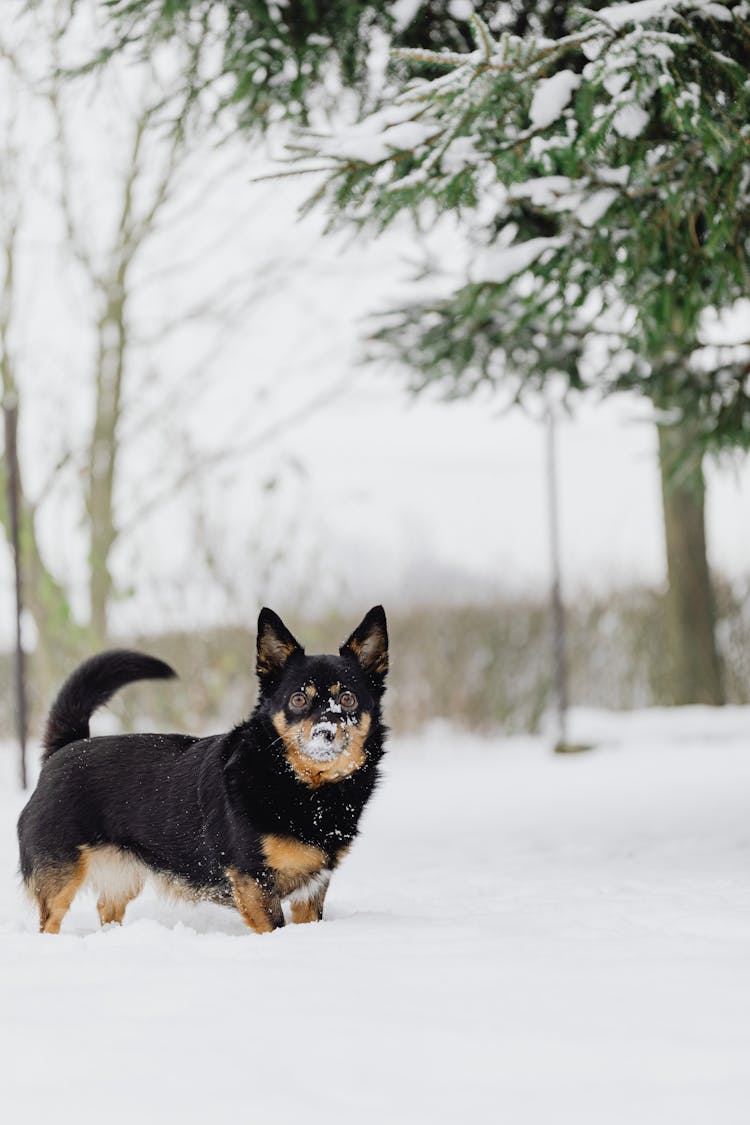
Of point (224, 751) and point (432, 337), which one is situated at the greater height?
point (432, 337)

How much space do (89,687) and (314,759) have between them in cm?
118

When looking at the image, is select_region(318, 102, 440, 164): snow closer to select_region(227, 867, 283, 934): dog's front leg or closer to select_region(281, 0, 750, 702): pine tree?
select_region(281, 0, 750, 702): pine tree

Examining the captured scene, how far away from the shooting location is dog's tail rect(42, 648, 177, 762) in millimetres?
4793

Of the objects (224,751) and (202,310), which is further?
(202,310)

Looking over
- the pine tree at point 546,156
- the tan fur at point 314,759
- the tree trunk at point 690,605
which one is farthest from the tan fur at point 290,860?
the tree trunk at point 690,605

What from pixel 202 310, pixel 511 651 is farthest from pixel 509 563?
pixel 202 310

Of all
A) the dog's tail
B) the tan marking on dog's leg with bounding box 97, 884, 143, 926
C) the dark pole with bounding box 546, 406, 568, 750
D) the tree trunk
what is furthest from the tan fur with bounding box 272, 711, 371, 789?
the tree trunk

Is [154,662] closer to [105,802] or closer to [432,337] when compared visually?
[105,802]

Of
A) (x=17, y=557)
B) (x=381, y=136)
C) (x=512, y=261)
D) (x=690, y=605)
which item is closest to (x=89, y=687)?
(x=381, y=136)

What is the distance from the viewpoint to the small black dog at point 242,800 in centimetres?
413

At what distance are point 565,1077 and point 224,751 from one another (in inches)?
82.2

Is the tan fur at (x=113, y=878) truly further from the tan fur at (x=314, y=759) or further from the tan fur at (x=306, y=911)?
the tan fur at (x=314, y=759)

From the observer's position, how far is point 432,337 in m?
7.53

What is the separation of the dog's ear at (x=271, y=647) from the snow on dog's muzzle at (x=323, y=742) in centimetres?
38
